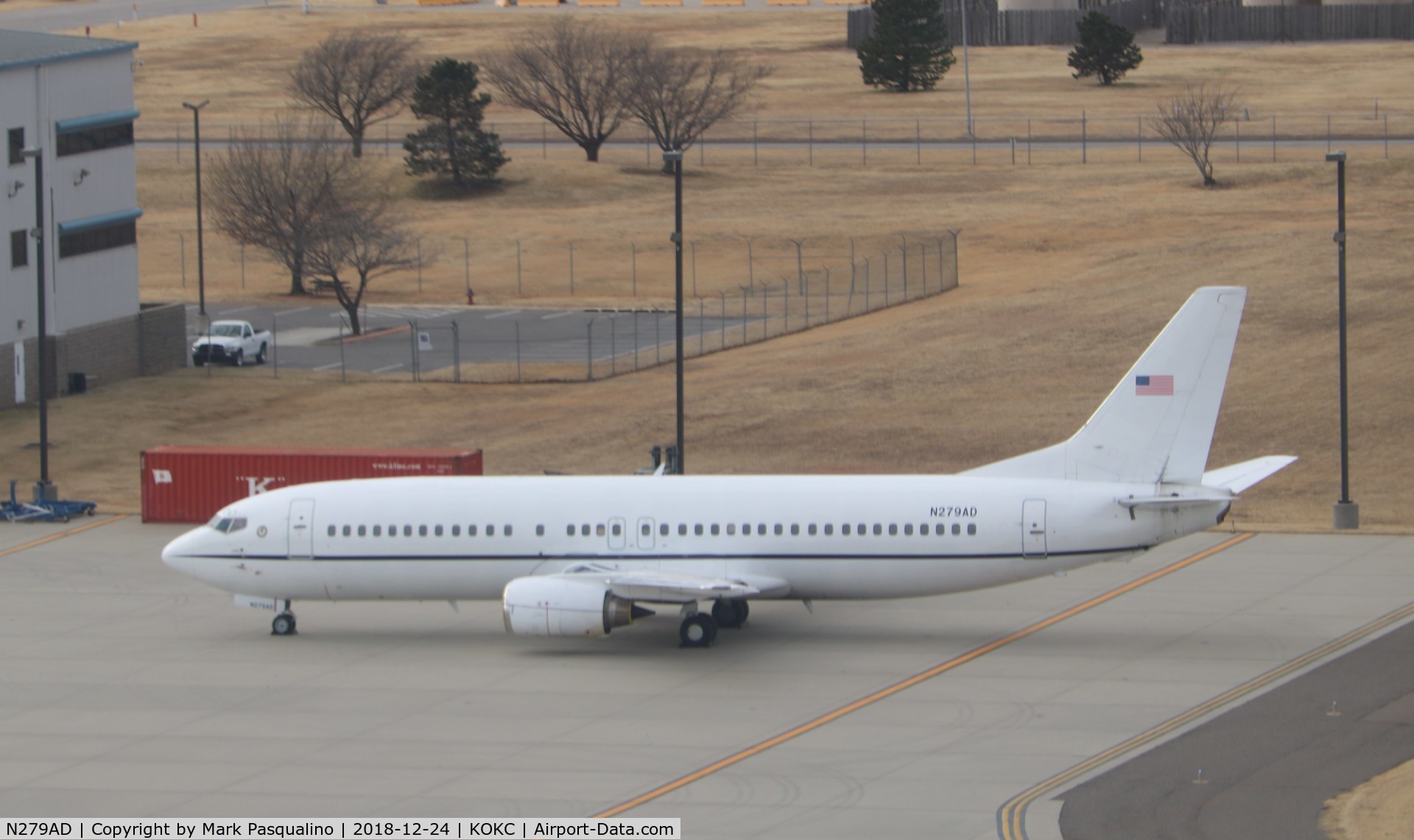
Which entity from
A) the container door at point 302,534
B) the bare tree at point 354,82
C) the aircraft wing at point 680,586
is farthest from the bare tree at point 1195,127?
the container door at point 302,534

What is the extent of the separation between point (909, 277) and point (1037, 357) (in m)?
17.1

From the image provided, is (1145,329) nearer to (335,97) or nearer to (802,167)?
(802,167)

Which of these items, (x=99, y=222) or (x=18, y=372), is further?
(x=99, y=222)

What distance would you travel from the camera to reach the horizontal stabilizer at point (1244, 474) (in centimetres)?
3584

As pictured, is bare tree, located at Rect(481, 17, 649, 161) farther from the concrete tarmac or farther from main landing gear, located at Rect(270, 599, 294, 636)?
main landing gear, located at Rect(270, 599, 294, 636)

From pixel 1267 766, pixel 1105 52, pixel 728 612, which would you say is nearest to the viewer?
pixel 1267 766

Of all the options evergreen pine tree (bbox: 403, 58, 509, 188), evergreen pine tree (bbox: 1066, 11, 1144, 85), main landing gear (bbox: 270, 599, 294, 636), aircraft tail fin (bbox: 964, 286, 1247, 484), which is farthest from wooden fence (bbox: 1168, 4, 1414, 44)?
main landing gear (bbox: 270, 599, 294, 636)

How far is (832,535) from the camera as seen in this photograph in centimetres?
3600

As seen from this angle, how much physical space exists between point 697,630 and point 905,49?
10307cm

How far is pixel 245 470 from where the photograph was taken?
48875mm

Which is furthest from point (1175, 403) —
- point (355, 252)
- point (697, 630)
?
point (355, 252)

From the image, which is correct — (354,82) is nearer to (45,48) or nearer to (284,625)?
(45,48)

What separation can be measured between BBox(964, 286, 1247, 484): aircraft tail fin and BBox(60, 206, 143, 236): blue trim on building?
1711 inches

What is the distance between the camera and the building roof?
65.8m
